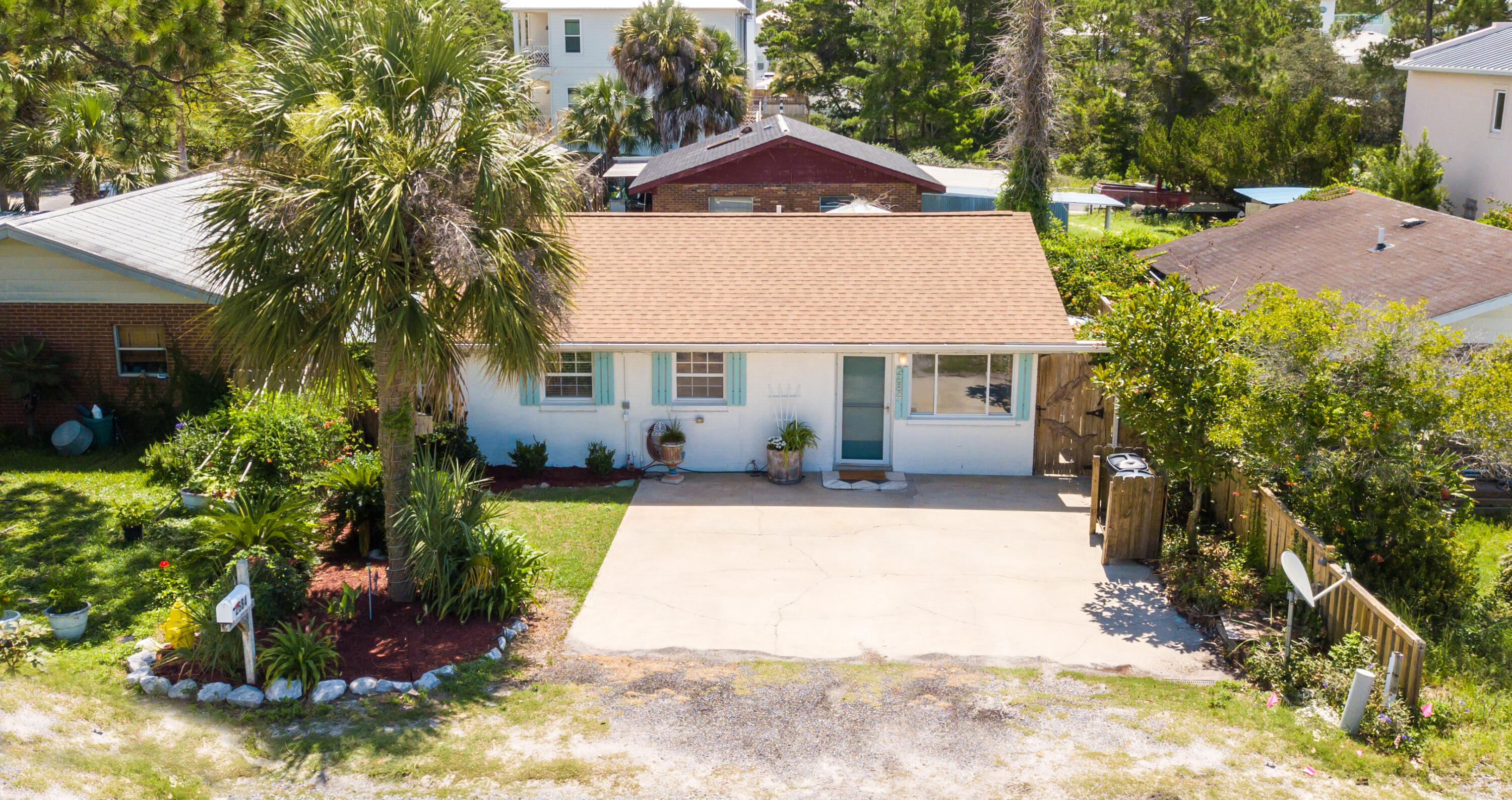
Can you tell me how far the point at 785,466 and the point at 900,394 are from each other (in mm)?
2065

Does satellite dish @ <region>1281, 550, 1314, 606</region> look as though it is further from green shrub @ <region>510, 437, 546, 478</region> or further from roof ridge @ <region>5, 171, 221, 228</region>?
roof ridge @ <region>5, 171, 221, 228</region>

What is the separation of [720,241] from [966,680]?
400 inches

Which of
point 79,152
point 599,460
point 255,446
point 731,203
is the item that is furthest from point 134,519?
point 731,203

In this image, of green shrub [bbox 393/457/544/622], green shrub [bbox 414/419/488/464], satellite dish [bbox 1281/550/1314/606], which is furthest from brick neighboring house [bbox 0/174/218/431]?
satellite dish [bbox 1281/550/1314/606]

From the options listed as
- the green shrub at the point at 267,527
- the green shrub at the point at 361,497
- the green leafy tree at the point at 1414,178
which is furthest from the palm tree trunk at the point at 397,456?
the green leafy tree at the point at 1414,178

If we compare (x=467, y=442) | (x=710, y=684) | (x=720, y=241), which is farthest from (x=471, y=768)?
(x=720, y=241)

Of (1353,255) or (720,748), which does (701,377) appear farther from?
(1353,255)

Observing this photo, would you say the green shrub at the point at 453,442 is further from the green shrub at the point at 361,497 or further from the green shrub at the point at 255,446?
the green shrub at the point at 361,497

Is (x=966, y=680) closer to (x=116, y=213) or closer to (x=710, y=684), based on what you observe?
(x=710, y=684)

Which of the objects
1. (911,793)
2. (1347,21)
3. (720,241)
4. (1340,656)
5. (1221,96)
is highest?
(1347,21)

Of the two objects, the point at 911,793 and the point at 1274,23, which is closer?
the point at 911,793

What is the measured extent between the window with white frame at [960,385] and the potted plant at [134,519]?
10.2 m

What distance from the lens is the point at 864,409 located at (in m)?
17.2

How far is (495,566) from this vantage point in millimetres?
11609
